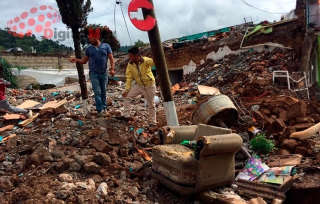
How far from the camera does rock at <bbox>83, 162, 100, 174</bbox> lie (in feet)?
12.9

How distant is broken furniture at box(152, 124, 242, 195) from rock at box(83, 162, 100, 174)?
28.4 inches

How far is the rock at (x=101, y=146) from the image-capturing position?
4.38 meters

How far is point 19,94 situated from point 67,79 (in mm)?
6066

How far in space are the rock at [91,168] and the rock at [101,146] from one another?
42 centimetres

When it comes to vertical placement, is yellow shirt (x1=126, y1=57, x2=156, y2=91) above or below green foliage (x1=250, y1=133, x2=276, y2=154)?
above

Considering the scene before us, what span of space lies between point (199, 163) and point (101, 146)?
1545mm

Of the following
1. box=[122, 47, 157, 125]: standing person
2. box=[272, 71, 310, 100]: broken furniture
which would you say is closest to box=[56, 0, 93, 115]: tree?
box=[122, 47, 157, 125]: standing person

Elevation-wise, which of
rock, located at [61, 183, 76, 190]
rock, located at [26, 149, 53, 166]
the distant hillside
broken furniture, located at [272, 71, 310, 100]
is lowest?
rock, located at [61, 183, 76, 190]

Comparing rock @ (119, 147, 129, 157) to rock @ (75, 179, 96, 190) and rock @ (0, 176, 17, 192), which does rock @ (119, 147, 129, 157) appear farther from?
rock @ (0, 176, 17, 192)

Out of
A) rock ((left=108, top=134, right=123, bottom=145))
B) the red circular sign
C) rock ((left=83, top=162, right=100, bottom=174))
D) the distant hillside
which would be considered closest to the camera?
rock ((left=83, top=162, right=100, bottom=174))

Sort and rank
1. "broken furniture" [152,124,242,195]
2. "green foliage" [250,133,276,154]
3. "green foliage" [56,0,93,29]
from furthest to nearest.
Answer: "green foliage" [56,0,93,29]
"green foliage" [250,133,276,154]
"broken furniture" [152,124,242,195]

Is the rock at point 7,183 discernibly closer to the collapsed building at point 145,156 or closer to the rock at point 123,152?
the collapsed building at point 145,156

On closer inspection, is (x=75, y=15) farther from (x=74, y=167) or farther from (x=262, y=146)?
(x=262, y=146)

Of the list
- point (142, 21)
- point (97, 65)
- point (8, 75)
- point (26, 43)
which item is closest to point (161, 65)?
point (142, 21)
